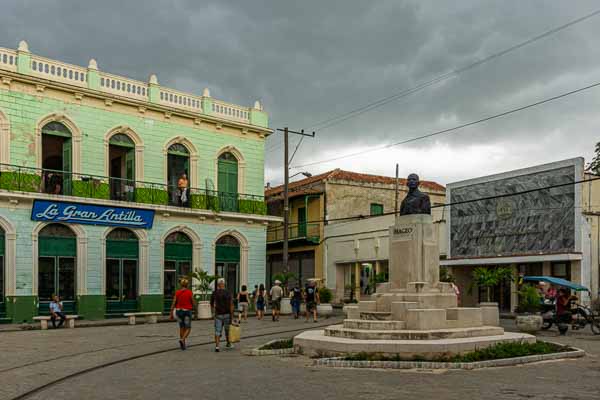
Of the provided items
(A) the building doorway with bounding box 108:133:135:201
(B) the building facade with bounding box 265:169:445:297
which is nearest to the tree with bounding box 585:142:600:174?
(B) the building facade with bounding box 265:169:445:297

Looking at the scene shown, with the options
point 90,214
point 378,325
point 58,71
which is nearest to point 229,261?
point 90,214

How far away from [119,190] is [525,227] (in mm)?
17960

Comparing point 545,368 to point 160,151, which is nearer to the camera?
point 545,368

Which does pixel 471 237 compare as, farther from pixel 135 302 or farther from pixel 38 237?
pixel 38 237

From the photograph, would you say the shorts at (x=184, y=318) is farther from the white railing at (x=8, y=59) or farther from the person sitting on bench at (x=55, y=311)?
the white railing at (x=8, y=59)

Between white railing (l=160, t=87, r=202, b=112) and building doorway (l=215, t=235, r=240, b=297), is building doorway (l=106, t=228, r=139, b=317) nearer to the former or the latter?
building doorway (l=215, t=235, r=240, b=297)

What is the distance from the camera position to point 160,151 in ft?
104

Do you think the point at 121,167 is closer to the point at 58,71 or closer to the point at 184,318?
the point at 58,71

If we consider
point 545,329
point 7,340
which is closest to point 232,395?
point 7,340

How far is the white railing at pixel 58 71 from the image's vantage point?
27594mm

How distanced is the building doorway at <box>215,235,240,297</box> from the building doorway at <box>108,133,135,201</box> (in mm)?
5530

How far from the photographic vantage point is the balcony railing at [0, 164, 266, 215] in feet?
87.7

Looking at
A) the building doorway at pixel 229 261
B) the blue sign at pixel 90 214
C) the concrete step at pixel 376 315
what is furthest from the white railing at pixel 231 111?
the concrete step at pixel 376 315

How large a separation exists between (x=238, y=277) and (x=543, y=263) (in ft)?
47.8
